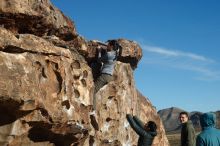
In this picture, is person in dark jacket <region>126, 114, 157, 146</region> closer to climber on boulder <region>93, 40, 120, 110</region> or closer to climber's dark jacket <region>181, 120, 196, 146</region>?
climber's dark jacket <region>181, 120, 196, 146</region>

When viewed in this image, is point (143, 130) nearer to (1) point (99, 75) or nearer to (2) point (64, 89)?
(2) point (64, 89)

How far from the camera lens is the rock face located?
1808 centimetres

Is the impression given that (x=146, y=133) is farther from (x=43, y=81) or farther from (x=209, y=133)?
(x=43, y=81)

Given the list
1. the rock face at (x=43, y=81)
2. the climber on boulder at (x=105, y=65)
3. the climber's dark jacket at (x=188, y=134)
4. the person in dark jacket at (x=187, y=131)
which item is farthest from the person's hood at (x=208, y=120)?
the climber on boulder at (x=105, y=65)

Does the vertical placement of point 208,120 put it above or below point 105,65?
below

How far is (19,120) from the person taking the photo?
18.7 meters

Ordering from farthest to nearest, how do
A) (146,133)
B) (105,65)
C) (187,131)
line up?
(105,65) → (187,131) → (146,133)

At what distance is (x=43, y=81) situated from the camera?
19.2 m

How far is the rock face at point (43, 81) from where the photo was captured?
1808cm

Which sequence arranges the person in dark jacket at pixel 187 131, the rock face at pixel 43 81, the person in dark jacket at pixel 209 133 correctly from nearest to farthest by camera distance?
the person in dark jacket at pixel 209 133
the rock face at pixel 43 81
the person in dark jacket at pixel 187 131

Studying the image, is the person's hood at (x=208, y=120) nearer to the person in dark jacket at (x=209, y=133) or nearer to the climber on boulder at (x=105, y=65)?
the person in dark jacket at (x=209, y=133)

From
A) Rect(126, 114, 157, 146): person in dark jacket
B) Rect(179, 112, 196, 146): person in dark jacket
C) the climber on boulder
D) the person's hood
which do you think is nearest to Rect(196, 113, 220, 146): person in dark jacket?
the person's hood

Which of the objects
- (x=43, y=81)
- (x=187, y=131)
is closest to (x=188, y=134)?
(x=187, y=131)

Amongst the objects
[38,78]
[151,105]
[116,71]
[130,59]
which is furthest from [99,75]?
[151,105]
